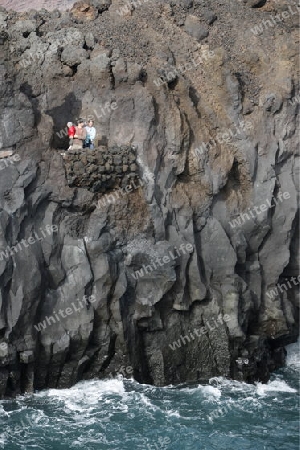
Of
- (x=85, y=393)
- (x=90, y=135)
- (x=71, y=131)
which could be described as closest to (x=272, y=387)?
(x=85, y=393)

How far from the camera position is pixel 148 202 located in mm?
31016

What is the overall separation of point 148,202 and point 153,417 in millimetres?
9395

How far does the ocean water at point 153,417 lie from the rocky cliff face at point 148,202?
96cm

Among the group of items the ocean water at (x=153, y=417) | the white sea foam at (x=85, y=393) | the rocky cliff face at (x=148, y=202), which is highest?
the rocky cliff face at (x=148, y=202)

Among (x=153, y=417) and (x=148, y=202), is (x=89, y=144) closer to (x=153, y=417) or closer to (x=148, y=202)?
(x=148, y=202)

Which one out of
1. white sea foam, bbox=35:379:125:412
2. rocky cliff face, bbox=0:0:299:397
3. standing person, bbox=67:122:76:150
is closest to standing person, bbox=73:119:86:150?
standing person, bbox=67:122:76:150

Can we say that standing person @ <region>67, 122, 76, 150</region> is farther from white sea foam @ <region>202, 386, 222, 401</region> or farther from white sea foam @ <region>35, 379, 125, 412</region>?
white sea foam @ <region>202, 386, 222, 401</region>

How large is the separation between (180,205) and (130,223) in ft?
8.21

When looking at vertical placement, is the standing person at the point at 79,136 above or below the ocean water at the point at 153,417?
above

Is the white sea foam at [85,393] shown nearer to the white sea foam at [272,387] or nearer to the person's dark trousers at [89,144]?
the white sea foam at [272,387]

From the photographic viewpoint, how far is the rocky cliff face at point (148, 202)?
95.6ft

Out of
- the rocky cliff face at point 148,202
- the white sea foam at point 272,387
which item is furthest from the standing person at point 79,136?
the white sea foam at point 272,387

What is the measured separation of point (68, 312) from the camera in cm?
2925

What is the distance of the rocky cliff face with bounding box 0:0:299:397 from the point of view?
29.1 m
